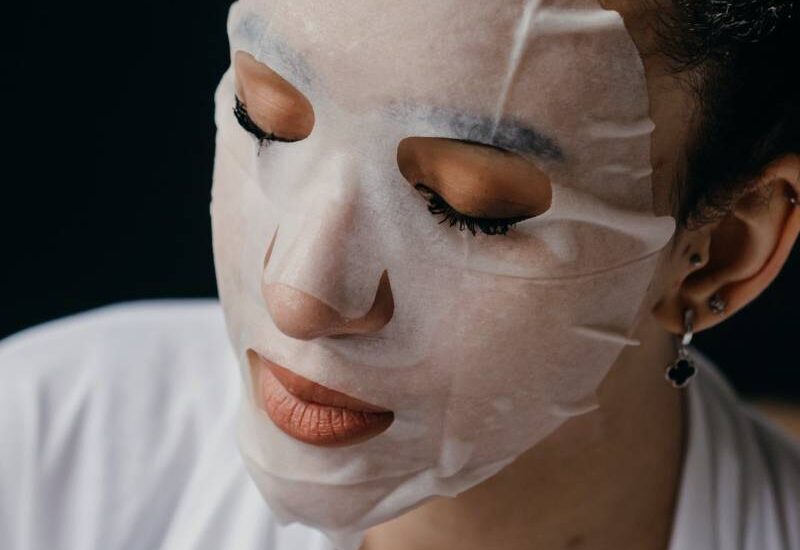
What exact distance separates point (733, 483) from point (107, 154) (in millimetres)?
886

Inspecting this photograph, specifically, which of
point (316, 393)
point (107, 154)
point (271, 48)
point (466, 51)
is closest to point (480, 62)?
point (466, 51)

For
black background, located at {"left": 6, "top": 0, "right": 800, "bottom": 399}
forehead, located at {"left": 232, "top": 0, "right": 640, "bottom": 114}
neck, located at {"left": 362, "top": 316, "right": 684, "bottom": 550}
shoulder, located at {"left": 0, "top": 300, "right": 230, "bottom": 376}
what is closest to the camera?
forehead, located at {"left": 232, "top": 0, "right": 640, "bottom": 114}

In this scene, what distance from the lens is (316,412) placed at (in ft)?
2.98

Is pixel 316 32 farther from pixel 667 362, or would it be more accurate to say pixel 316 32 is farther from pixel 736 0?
pixel 667 362

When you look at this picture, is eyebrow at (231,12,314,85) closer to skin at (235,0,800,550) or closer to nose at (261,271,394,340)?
skin at (235,0,800,550)

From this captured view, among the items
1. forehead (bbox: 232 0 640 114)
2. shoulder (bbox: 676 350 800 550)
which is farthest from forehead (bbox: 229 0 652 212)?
shoulder (bbox: 676 350 800 550)

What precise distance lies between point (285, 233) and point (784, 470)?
→ 1.93ft

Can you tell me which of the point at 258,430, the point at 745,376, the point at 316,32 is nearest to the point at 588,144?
the point at 316,32

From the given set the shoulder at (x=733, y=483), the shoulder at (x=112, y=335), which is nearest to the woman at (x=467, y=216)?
the shoulder at (x=733, y=483)

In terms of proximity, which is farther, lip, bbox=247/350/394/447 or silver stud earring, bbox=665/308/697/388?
silver stud earring, bbox=665/308/697/388

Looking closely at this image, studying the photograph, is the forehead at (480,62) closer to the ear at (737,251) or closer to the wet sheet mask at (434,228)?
the wet sheet mask at (434,228)

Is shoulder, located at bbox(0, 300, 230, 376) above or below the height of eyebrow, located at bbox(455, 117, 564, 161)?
below

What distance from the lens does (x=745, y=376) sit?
6.54ft

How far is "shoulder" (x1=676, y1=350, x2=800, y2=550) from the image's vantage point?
118cm
